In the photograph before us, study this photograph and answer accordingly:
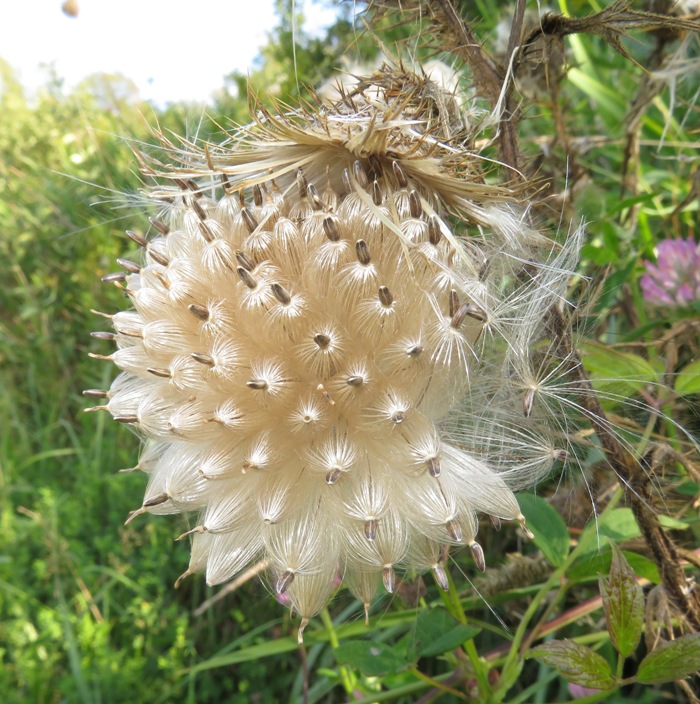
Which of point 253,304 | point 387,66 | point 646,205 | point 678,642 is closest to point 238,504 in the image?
point 253,304

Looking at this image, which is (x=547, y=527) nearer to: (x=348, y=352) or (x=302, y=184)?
(x=348, y=352)

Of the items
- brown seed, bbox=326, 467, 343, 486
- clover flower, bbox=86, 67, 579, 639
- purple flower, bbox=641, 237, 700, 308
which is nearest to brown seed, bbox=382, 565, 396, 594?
clover flower, bbox=86, 67, 579, 639

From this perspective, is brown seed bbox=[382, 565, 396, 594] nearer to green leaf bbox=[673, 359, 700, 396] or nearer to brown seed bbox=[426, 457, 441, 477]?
brown seed bbox=[426, 457, 441, 477]

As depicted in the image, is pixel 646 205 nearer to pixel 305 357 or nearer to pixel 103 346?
pixel 305 357

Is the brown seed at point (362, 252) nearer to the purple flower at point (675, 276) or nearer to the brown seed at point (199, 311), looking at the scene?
the brown seed at point (199, 311)

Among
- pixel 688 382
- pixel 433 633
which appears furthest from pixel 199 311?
pixel 688 382

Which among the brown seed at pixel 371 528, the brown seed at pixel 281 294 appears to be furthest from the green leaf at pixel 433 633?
the brown seed at pixel 281 294
